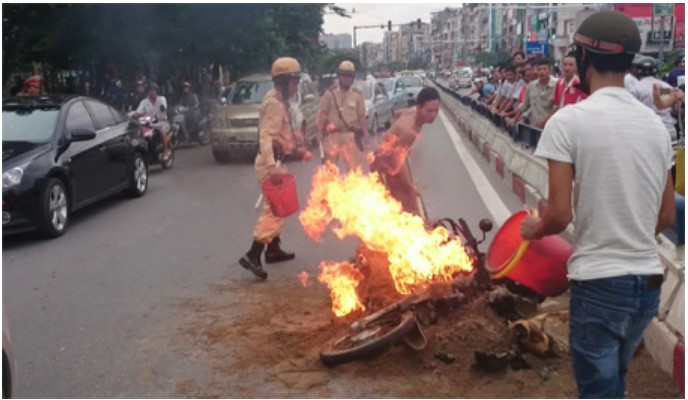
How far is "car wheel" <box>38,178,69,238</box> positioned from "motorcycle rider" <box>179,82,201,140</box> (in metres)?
11.8

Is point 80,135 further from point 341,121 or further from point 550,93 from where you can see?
point 550,93

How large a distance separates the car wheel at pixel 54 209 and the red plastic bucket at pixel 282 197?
124 inches

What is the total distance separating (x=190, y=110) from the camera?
21.8 m

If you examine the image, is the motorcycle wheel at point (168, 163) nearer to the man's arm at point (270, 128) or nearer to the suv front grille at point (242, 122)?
the suv front grille at point (242, 122)

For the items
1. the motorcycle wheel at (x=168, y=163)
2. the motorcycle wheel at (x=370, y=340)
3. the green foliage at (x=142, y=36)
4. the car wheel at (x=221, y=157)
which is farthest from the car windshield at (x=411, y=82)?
the motorcycle wheel at (x=370, y=340)

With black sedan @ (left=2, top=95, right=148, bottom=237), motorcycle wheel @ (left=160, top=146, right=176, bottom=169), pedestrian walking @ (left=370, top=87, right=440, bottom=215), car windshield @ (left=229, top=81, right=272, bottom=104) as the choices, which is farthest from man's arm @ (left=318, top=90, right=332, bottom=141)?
car windshield @ (left=229, top=81, right=272, bottom=104)

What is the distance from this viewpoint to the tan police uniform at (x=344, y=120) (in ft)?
33.8

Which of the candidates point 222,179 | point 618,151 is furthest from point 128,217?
point 618,151

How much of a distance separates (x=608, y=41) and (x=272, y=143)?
14.5 feet

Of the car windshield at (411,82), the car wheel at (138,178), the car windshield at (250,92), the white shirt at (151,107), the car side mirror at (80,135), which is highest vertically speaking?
the car side mirror at (80,135)

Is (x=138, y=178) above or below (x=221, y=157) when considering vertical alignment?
above

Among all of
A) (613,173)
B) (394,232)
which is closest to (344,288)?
(394,232)

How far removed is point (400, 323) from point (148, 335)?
178cm

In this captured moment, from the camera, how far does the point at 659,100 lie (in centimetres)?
884
